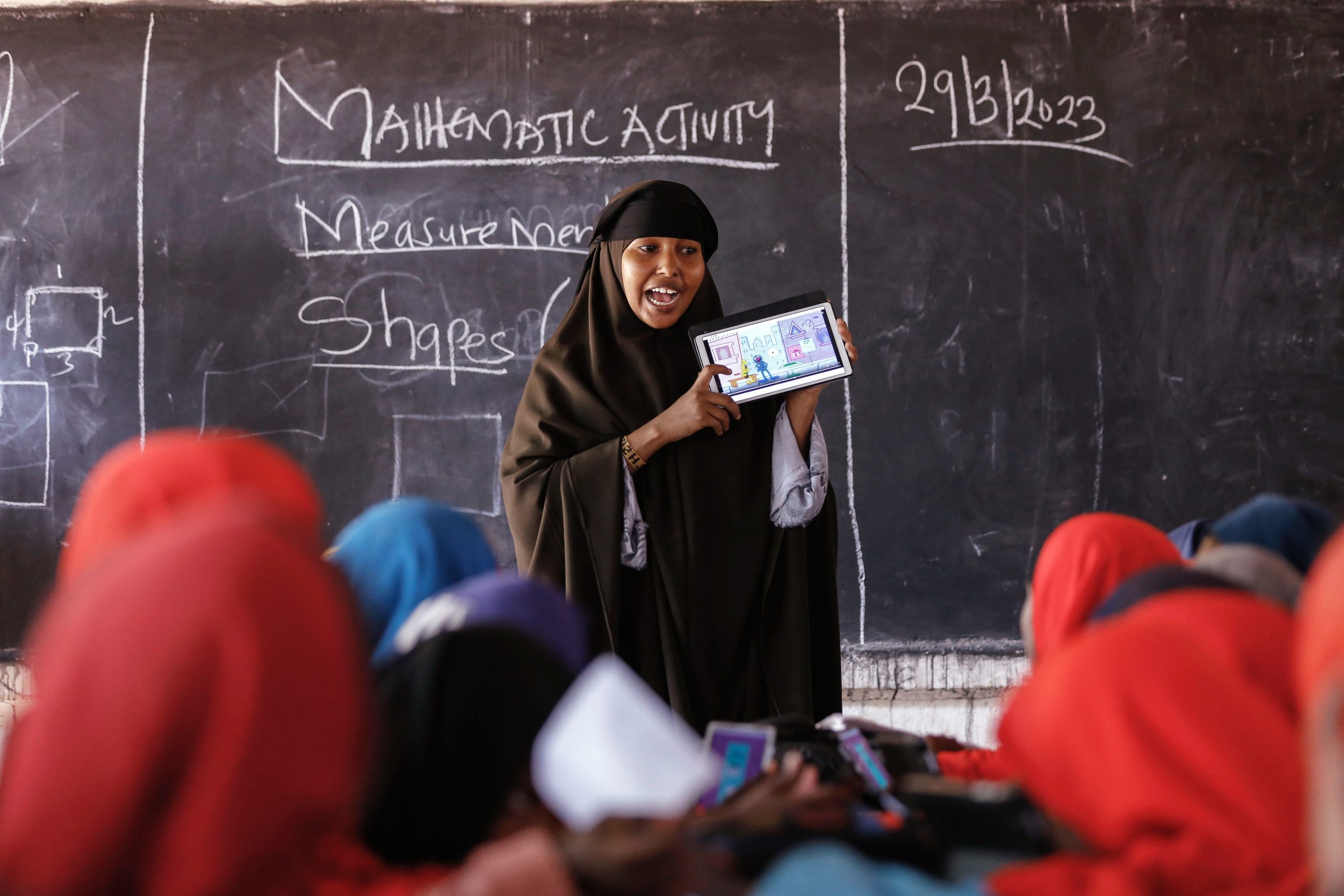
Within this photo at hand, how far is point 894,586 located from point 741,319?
1.32 metres

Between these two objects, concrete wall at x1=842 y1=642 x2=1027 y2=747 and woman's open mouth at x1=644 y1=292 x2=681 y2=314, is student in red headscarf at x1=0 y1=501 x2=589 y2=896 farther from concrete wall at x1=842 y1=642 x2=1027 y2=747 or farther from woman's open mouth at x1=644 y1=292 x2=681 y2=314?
concrete wall at x1=842 y1=642 x2=1027 y2=747

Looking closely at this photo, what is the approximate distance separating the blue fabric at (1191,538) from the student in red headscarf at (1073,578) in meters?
0.46

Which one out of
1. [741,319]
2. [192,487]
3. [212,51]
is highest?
[212,51]

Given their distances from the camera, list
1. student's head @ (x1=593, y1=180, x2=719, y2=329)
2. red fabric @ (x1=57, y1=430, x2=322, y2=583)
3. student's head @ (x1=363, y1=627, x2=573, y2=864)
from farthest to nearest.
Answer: student's head @ (x1=593, y1=180, x2=719, y2=329), red fabric @ (x1=57, y1=430, x2=322, y2=583), student's head @ (x1=363, y1=627, x2=573, y2=864)

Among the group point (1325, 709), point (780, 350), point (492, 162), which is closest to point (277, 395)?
point (492, 162)

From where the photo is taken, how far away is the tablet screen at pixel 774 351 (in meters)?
2.03

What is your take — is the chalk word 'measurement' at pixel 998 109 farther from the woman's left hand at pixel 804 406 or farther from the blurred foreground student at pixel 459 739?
the blurred foreground student at pixel 459 739

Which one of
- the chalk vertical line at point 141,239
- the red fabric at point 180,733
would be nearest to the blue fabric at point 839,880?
the red fabric at point 180,733

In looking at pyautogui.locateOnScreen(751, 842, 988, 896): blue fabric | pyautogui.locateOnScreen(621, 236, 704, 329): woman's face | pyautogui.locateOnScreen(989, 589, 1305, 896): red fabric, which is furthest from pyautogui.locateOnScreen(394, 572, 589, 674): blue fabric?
pyautogui.locateOnScreen(621, 236, 704, 329): woman's face

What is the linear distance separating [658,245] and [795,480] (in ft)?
1.87

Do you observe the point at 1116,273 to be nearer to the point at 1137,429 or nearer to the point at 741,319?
the point at 1137,429

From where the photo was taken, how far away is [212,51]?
10.1 ft

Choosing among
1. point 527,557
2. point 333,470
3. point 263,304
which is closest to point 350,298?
point 263,304

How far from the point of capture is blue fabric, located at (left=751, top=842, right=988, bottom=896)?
0.78 metres
